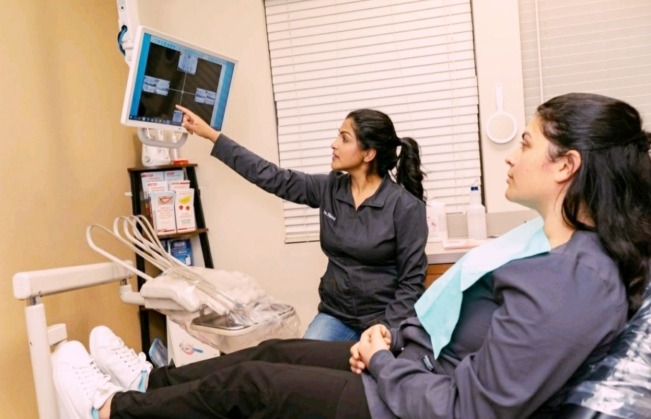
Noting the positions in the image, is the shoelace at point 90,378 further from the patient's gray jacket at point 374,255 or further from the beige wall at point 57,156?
the patient's gray jacket at point 374,255

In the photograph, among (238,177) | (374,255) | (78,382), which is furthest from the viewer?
(238,177)

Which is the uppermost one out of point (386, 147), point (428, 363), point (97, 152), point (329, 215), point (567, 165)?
point (97, 152)

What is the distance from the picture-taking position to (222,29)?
2436mm

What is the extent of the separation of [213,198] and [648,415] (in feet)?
6.77

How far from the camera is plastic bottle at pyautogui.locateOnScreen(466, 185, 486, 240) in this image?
206 centimetres

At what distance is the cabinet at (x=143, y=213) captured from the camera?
2.29 m

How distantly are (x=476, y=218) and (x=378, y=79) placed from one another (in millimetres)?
798

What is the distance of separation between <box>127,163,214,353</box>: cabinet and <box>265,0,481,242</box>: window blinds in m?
0.43

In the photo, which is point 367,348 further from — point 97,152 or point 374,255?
point 97,152

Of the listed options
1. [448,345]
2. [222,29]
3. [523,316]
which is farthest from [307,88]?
[523,316]

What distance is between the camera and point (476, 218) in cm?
206

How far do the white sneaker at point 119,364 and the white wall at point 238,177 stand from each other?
111cm

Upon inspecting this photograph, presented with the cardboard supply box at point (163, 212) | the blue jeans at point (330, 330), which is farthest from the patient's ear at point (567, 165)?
the cardboard supply box at point (163, 212)

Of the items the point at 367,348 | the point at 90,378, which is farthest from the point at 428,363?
the point at 90,378
